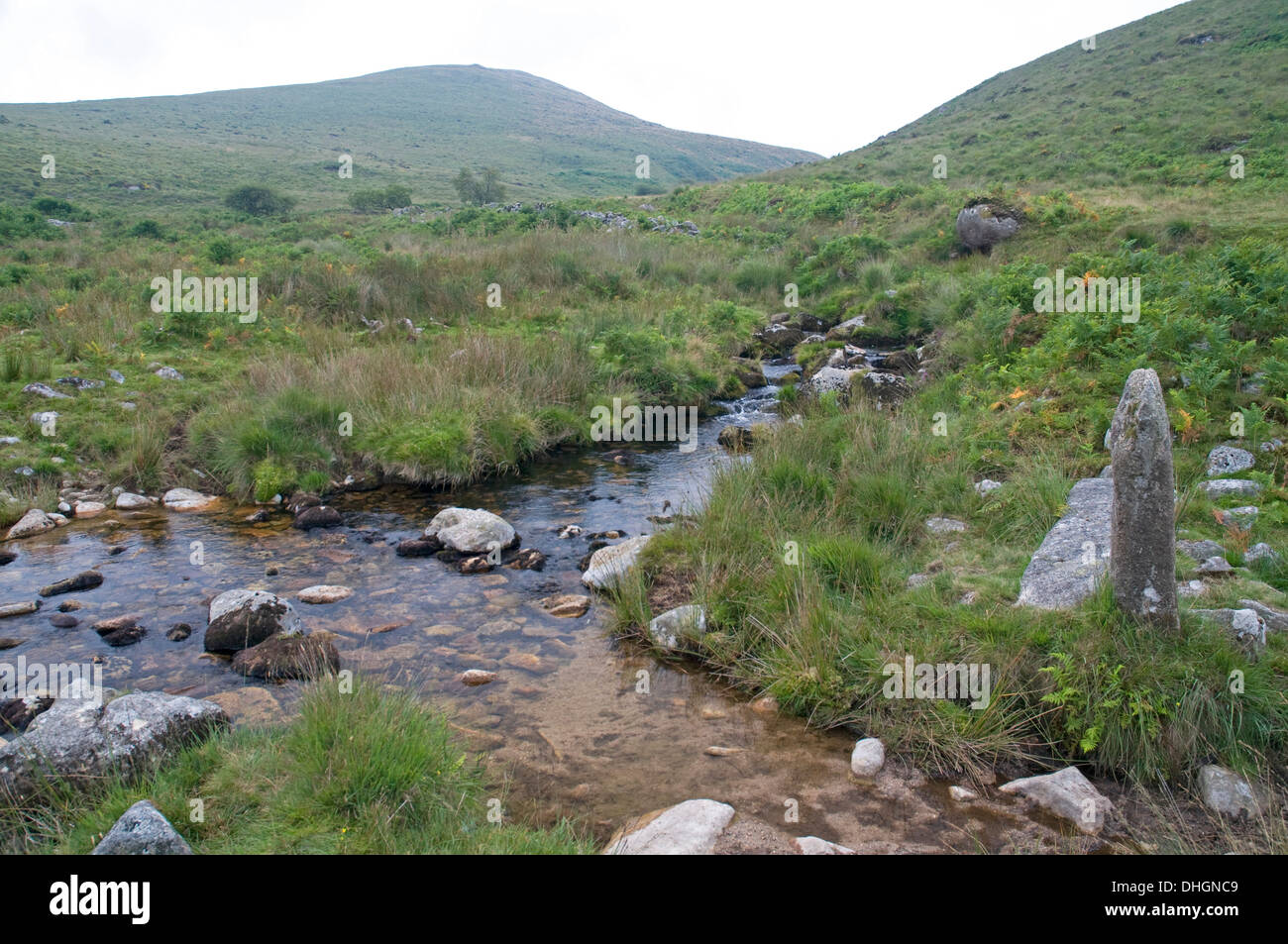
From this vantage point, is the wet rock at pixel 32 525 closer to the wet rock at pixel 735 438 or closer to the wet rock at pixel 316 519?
the wet rock at pixel 316 519

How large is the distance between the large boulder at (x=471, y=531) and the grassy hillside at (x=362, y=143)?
4144 centimetres

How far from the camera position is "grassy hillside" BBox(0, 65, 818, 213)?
4938cm

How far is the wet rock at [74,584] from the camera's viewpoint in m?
6.82

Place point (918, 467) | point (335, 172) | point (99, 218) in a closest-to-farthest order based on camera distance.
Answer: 1. point (918, 467)
2. point (99, 218)
3. point (335, 172)

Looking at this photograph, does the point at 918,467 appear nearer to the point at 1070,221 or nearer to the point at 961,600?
the point at 961,600

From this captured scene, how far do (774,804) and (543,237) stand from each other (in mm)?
19937

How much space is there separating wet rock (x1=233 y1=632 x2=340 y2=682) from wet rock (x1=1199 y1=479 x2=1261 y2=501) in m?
6.93

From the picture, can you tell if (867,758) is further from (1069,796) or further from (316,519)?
(316,519)

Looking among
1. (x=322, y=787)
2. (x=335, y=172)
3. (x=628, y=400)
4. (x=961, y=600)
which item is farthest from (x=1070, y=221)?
(x=335, y=172)

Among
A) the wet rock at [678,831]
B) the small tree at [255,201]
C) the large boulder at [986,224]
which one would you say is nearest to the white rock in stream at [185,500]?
the wet rock at [678,831]

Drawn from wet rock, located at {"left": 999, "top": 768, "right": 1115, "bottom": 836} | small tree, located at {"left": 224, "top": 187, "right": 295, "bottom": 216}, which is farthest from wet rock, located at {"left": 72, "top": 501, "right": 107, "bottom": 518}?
small tree, located at {"left": 224, "top": 187, "right": 295, "bottom": 216}

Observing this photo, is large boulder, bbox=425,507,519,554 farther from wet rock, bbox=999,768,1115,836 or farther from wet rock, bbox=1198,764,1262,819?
wet rock, bbox=1198,764,1262,819

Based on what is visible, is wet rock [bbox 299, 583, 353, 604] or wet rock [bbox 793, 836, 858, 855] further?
wet rock [bbox 299, 583, 353, 604]

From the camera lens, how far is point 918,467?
25.4 ft
